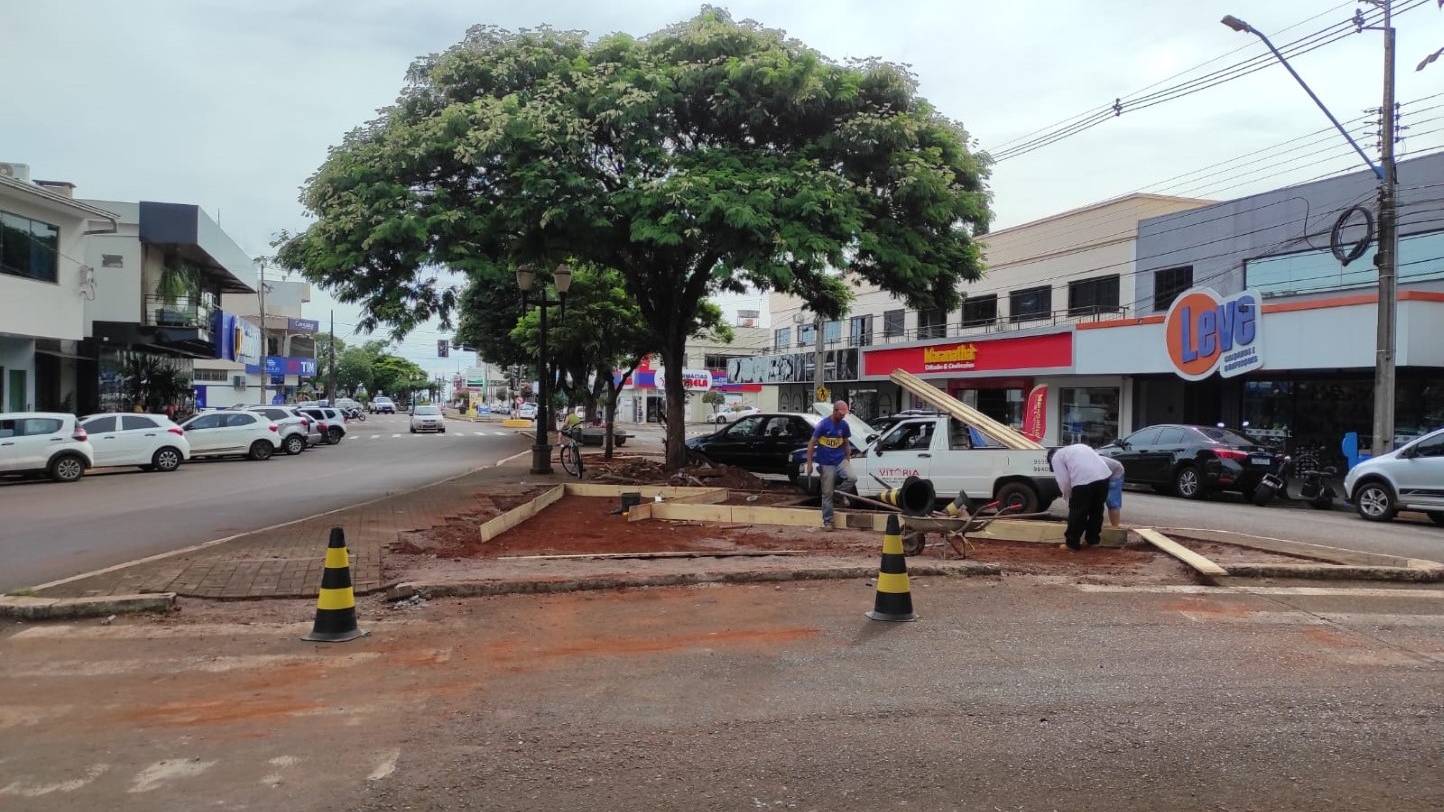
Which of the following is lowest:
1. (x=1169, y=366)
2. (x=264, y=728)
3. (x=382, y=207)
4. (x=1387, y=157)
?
(x=264, y=728)

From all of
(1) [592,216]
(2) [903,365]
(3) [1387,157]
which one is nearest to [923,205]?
(1) [592,216]

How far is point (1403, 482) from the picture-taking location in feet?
46.5

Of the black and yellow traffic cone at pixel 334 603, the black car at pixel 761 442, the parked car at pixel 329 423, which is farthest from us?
the parked car at pixel 329 423

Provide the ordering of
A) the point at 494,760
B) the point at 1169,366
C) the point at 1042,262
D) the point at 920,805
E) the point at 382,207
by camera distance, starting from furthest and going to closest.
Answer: the point at 1042,262
the point at 1169,366
the point at 382,207
the point at 494,760
the point at 920,805

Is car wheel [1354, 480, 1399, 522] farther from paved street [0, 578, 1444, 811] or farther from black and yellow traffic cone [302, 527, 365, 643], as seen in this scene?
black and yellow traffic cone [302, 527, 365, 643]

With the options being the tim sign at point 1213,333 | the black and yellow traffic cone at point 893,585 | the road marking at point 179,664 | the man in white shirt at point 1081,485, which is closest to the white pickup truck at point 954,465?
the man in white shirt at point 1081,485

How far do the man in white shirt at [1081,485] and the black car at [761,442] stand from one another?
818 centimetres

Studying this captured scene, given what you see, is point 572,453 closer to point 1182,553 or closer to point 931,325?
point 1182,553

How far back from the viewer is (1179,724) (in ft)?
15.8

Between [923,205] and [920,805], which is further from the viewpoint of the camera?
[923,205]

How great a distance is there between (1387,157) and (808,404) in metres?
31.2

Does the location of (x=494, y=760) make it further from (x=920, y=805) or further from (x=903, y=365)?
(x=903, y=365)

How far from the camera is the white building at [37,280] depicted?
2355 cm

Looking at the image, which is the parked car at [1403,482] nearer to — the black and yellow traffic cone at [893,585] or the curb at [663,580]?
the curb at [663,580]
